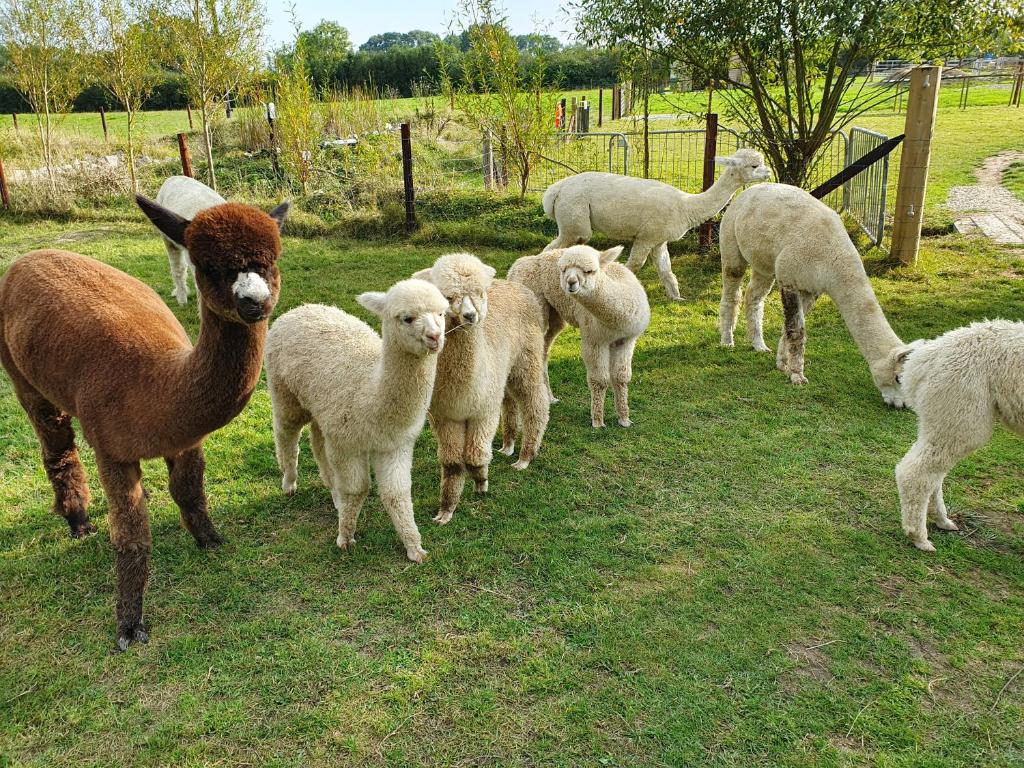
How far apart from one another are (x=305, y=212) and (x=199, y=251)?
9.98 m

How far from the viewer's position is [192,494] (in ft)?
12.4

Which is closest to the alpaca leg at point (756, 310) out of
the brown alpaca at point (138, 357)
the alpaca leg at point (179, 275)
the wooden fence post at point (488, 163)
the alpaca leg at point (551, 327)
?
the alpaca leg at point (551, 327)

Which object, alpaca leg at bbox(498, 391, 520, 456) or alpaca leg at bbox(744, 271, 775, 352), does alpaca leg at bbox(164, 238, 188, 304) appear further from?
alpaca leg at bbox(744, 271, 775, 352)

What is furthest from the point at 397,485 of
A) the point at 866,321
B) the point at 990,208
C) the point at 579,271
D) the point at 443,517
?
the point at 990,208

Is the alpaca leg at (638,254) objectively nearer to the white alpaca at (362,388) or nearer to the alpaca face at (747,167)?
the alpaca face at (747,167)

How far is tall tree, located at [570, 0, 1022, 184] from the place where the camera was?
7840 mm

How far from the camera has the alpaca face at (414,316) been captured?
3.12m

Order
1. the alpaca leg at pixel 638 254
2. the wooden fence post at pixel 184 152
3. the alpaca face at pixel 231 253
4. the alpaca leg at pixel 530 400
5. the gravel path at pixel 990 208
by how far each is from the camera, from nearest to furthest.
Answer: the alpaca face at pixel 231 253, the alpaca leg at pixel 530 400, the alpaca leg at pixel 638 254, the gravel path at pixel 990 208, the wooden fence post at pixel 184 152

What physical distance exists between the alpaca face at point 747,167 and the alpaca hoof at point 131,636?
625 centimetres

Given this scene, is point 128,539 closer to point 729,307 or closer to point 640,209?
point 729,307

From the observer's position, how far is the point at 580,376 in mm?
6246

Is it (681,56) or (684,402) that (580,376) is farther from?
(681,56)

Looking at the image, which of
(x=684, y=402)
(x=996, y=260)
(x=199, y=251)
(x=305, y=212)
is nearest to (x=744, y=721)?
(x=199, y=251)

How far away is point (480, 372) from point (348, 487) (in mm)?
912
